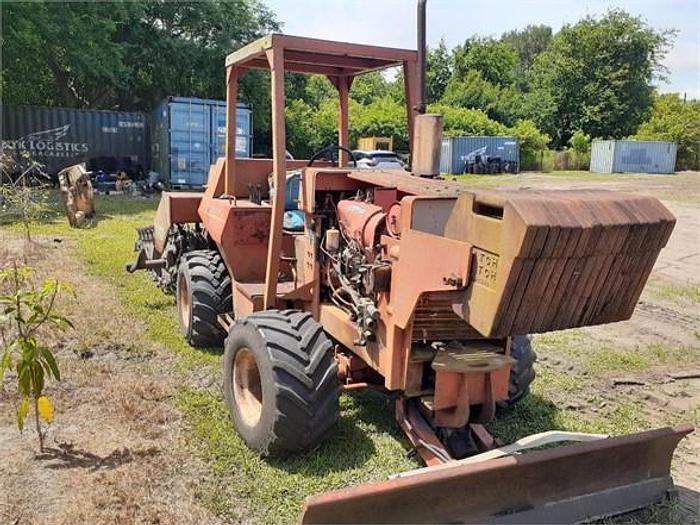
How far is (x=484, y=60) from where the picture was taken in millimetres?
44531

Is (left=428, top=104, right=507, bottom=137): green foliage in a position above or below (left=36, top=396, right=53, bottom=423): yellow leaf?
above

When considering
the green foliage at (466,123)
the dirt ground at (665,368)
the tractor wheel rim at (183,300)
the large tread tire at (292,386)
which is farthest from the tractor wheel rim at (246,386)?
the green foliage at (466,123)

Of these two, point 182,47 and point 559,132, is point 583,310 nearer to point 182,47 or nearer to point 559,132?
point 182,47

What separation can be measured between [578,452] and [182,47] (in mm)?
20195

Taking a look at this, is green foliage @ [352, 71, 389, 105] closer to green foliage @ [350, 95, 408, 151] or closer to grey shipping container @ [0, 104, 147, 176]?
green foliage @ [350, 95, 408, 151]

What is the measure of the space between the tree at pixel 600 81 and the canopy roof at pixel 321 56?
39.6 meters

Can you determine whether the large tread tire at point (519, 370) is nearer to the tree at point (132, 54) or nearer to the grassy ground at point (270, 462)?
the grassy ground at point (270, 462)

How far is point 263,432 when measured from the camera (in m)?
→ 3.64

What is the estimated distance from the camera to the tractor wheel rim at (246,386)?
156 inches

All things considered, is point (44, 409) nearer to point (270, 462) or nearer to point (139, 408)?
point (139, 408)

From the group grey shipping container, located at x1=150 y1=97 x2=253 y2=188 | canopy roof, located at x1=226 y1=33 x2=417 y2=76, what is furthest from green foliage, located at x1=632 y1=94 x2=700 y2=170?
canopy roof, located at x1=226 y1=33 x2=417 y2=76

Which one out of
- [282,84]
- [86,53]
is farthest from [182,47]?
[282,84]

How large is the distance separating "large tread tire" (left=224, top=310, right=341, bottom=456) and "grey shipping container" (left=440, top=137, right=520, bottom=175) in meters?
28.3

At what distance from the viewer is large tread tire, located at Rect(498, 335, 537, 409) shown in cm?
431
